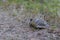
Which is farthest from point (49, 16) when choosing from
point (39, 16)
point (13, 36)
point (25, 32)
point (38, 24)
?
point (13, 36)

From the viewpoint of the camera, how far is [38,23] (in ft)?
13.8

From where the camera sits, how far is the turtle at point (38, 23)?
4145 millimetres

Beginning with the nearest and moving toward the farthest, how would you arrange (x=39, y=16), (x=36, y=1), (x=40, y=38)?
(x=40, y=38) < (x=39, y=16) < (x=36, y=1)

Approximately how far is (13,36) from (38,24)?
0.68 m

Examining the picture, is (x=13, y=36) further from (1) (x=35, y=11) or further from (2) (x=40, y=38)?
(1) (x=35, y=11)

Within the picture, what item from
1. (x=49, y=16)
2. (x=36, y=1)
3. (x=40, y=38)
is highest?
(x=36, y=1)

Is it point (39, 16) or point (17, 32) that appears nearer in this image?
point (17, 32)

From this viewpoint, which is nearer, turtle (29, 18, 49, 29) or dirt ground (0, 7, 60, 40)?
dirt ground (0, 7, 60, 40)


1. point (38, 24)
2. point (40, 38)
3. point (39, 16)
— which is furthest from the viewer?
point (39, 16)

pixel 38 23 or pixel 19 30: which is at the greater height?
pixel 38 23

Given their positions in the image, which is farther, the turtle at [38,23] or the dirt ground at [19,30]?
the turtle at [38,23]

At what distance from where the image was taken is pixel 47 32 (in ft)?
13.1

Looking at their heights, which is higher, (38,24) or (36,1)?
(36,1)

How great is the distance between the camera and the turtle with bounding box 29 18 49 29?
4.14 m
